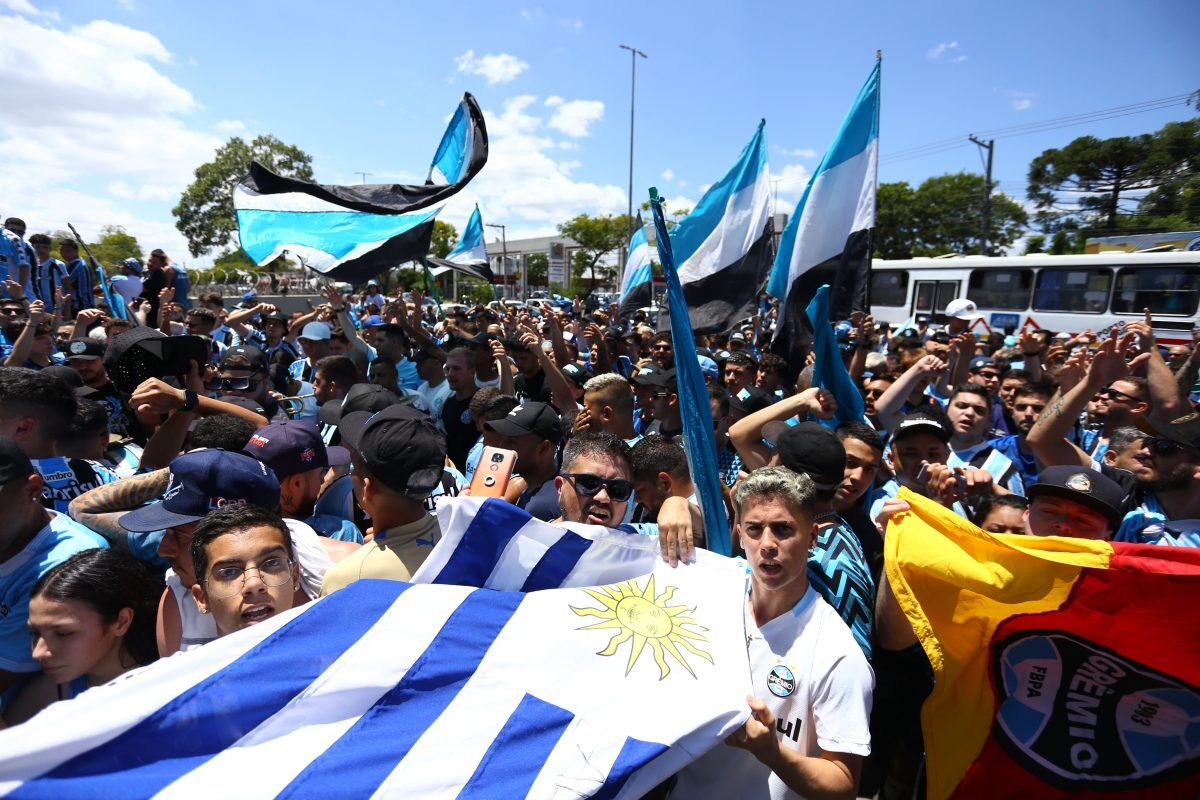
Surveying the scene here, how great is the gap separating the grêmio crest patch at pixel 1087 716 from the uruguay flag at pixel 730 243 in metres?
4.52

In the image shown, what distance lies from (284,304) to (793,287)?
21375mm

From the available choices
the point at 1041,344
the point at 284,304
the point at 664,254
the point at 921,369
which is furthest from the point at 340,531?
the point at 284,304

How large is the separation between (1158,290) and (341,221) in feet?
50.8

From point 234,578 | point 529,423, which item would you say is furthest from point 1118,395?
point 234,578

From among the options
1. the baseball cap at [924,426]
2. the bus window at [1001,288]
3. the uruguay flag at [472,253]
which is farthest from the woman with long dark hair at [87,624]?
the bus window at [1001,288]

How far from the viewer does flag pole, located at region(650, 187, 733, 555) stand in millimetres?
2352

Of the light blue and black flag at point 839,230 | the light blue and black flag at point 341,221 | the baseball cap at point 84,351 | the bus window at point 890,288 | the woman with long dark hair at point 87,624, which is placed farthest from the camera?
the bus window at point 890,288

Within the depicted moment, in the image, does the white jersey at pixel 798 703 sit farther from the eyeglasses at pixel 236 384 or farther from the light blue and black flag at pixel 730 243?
the light blue and black flag at pixel 730 243

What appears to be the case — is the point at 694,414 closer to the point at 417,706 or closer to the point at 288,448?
the point at 417,706

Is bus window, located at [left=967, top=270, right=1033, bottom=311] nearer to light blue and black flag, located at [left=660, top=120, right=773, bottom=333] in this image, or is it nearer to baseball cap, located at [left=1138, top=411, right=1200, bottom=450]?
light blue and black flag, located at [left=660, top=120, right=773, bottom=333]

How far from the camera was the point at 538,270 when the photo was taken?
74562 millimetres

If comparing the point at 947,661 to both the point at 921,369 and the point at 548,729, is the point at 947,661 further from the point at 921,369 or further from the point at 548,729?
the point at 921,369

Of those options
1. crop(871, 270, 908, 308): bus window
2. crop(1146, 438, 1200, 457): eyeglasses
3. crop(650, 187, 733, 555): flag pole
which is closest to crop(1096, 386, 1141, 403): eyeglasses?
crop(1146, 438, 1200, 457): eyeglasses

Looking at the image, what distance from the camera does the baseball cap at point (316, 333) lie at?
22.8 feet
